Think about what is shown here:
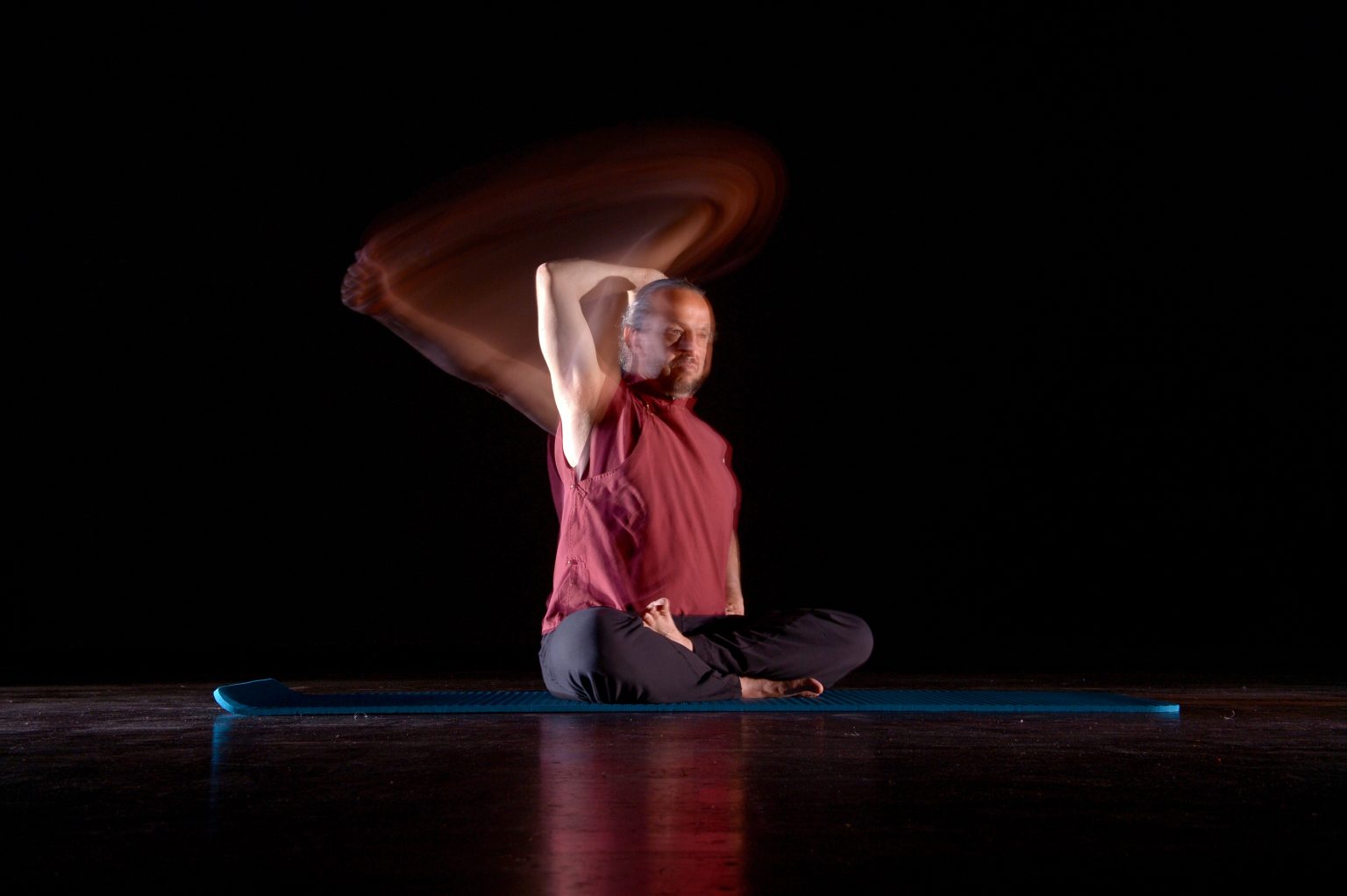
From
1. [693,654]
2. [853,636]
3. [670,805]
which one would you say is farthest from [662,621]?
[670,805]

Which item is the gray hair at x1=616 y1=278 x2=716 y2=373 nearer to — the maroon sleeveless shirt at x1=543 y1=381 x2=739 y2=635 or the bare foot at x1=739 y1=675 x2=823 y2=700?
the maroon sleeveless shirt at x1=543 y1=381 x2=739 y2=635

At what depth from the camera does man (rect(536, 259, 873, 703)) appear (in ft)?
6.56

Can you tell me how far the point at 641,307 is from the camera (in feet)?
7.14

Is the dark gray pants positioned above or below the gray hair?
below

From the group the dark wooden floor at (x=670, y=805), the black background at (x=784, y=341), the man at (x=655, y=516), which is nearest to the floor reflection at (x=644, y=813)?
the dark wooden floor at (x=670, y=805)

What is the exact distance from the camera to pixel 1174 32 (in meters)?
3.74

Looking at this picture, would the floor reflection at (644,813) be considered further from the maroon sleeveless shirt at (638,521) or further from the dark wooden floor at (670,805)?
the maroon sleeveless shirt at (638,521)

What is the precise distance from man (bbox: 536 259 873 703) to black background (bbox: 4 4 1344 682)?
1.62 m

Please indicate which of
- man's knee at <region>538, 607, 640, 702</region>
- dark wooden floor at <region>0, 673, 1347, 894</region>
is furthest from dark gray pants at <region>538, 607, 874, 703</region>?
dark wooden floor at <region>0, 673, 1347, 894</region>

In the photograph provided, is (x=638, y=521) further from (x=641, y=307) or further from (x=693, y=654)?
(x=641, y=307)

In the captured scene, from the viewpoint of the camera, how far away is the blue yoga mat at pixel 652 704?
1.81 m

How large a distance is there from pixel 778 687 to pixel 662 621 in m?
0.29

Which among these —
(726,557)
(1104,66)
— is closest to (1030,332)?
(1104,66)

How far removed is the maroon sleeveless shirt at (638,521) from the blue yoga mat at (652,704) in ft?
0.63
